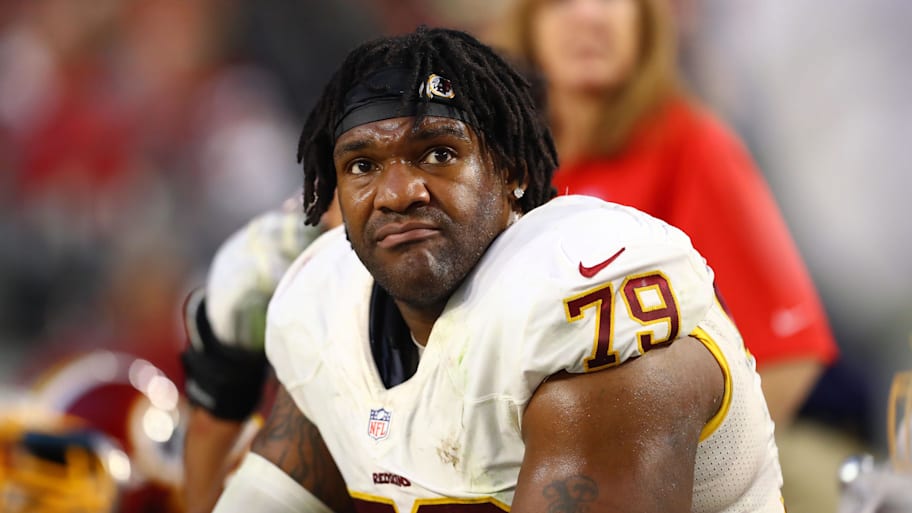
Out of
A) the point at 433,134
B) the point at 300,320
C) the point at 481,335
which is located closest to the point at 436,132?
the point at 433,134

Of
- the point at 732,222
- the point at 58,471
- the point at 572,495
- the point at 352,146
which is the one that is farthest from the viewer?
the point at 732,222

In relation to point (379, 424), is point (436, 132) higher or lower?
higher

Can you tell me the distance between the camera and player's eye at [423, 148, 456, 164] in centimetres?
151

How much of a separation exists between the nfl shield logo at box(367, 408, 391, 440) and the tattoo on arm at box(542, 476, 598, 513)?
0.32 meters

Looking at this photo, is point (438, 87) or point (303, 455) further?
point (303, 455)

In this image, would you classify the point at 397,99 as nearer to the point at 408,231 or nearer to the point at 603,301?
the point at 408,231

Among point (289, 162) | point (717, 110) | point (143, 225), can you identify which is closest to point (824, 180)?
point (717, 110)

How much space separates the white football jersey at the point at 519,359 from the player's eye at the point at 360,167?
0.19 m

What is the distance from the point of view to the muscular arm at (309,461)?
5.81 feet

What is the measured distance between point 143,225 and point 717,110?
8.71 feet

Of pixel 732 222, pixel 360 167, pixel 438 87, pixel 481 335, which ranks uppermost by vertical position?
pixel 438 87

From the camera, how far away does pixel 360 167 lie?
1.56 m

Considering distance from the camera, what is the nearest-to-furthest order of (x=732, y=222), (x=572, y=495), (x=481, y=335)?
(x=572, y=495) → (x=481, y=335) → (x=732, y=222)

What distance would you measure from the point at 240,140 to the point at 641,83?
7.48 ft
